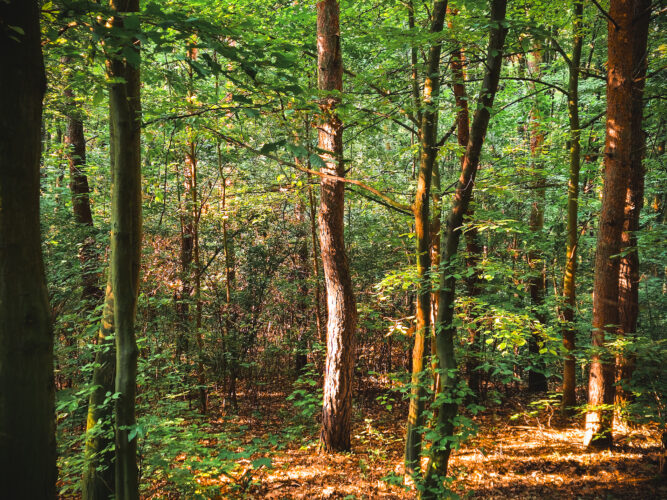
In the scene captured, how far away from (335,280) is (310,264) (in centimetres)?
408

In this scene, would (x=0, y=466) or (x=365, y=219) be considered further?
(x=365, y=219)

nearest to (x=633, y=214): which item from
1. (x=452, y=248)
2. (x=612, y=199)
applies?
(x=612, y=199)

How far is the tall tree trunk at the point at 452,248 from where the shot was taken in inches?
130

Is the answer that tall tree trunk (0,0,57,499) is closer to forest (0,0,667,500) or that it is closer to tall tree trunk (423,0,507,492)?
forest (0,0,667,500)

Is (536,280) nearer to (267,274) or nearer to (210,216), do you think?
(267,274)

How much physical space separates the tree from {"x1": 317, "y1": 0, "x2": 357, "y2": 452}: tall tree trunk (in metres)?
3.49

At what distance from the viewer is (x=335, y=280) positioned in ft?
18.5

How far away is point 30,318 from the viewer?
148cm

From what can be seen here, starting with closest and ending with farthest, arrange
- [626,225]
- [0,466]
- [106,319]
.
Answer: [0,466] < [106,319] < [626,225]

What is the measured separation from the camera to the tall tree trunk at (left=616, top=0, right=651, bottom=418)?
5.22 m

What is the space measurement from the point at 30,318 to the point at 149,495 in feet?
13.1

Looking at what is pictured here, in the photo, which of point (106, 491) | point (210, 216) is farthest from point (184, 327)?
point (106, 491)

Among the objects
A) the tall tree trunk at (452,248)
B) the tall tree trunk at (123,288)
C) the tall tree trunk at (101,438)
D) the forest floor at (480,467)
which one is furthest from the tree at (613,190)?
the tall tree trunk at (101,438)

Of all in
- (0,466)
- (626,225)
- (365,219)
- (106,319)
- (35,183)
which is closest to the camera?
(0,466)
